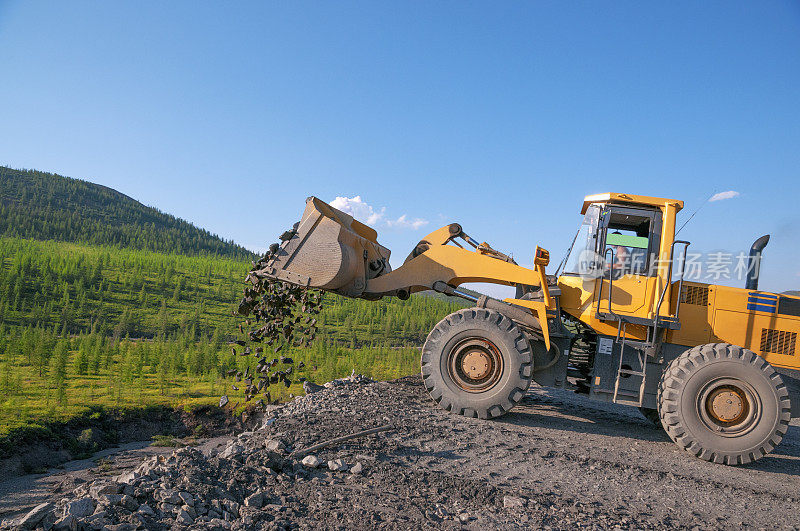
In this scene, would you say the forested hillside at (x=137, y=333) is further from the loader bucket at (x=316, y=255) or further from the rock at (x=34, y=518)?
the rock at (x=34, y=518)

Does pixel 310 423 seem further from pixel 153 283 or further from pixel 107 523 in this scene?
pixel 153 283

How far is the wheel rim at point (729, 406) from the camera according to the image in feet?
19.0

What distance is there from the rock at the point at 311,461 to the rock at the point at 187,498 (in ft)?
3.72

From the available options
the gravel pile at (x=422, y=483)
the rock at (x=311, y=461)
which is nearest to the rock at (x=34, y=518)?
the gravel pile at (x=422, y=483)

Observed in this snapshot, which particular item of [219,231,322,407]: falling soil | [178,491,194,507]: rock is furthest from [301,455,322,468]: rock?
[219,231,322,407]: falling soil

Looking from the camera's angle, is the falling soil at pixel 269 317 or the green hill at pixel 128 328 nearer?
the falling soil at pixel 269 317

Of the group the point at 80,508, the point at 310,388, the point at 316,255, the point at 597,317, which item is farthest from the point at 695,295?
the point at 80,508

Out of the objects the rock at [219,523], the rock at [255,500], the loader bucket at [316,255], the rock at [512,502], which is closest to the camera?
the rock at [219,523]

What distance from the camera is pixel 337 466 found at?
4.36m

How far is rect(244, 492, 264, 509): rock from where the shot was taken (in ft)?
11.8

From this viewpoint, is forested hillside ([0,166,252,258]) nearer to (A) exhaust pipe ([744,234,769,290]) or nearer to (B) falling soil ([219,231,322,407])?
(B) falling soil ([219,231,322,407])

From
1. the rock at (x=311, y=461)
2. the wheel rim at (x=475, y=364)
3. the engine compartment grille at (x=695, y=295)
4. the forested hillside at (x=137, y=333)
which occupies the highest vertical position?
the engine compartment grille at (x=695, y=295)

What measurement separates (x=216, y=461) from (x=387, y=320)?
1997cm

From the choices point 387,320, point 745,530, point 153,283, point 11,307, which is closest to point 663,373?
point 745,530
